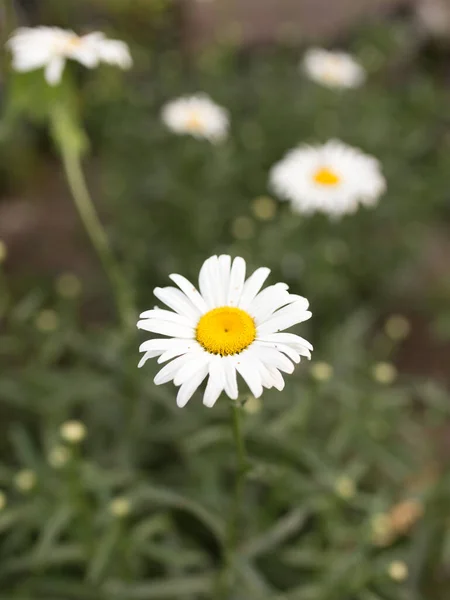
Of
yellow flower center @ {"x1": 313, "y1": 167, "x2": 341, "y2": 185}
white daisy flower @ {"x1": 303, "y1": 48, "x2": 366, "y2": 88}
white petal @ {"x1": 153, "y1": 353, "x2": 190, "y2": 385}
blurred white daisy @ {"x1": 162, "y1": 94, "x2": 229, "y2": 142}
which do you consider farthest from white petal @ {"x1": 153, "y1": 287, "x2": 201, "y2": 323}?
white daisy flower @ {"x1": 303, "y1": 48, "x2": 366, "y2": 88}

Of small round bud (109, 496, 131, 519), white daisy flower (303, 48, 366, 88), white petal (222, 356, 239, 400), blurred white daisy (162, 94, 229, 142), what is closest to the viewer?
white petal (222, 356, 239, 400)

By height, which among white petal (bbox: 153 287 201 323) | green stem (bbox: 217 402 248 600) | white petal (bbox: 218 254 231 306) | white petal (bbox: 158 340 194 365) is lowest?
green stem (bbox: 217 402 248 600)

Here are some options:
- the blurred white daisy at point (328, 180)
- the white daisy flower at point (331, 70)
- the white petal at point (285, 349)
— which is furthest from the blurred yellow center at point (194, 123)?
the white petal at point (285, 349)

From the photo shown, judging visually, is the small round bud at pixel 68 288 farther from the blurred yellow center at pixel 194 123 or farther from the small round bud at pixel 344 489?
the small round bud at pixel 344 489

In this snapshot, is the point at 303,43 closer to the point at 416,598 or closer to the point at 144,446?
the point at 144,446

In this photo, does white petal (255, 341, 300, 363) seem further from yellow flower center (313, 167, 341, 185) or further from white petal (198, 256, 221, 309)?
yellow flower center (313, 167, 341, 185)

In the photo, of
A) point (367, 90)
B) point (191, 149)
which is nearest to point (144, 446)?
point (191, 149)

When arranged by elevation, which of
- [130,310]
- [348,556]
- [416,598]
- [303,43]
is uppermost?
[303,43]
